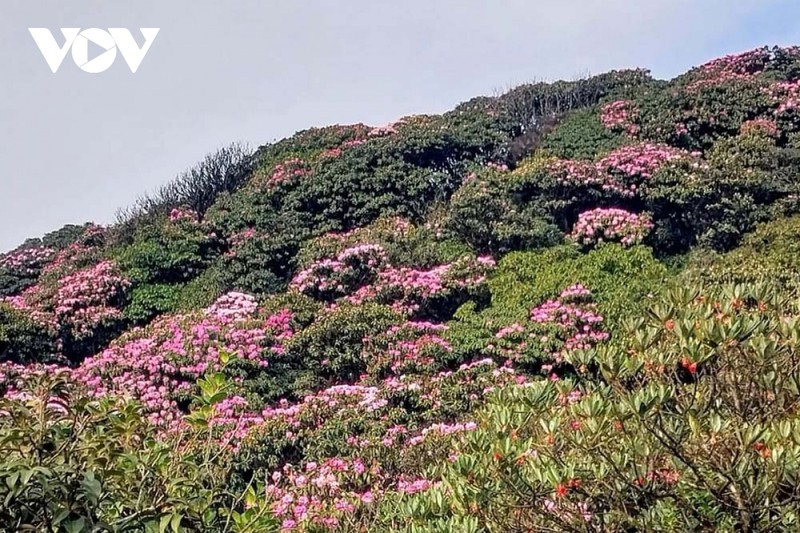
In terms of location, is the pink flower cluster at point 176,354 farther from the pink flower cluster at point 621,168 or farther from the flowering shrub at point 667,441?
the flowering shrub at point 667,441

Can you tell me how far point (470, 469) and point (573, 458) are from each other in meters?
0.52

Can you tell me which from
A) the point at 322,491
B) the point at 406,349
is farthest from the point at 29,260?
the point at 322,491

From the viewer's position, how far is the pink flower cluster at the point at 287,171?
19219mm

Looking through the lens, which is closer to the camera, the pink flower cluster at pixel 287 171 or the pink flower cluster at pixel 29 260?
the pink flower cluster at pixel 287 171

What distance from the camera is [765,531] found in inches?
127

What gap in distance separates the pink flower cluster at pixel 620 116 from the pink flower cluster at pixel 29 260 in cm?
1414

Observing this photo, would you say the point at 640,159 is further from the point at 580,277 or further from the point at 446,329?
the point at 446,329

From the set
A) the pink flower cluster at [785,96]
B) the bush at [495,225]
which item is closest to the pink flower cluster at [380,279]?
the bush at [495,225]

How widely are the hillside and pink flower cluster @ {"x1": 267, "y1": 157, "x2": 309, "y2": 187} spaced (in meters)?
0.08

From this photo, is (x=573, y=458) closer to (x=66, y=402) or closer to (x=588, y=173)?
(x=66, y=402)

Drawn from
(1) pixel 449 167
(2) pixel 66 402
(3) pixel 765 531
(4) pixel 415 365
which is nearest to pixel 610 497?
(3) pixel 765 531

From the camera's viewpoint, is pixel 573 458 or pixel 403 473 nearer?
pixel 573 458

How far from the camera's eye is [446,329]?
496 inches

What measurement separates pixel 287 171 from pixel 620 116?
27.2 feet
